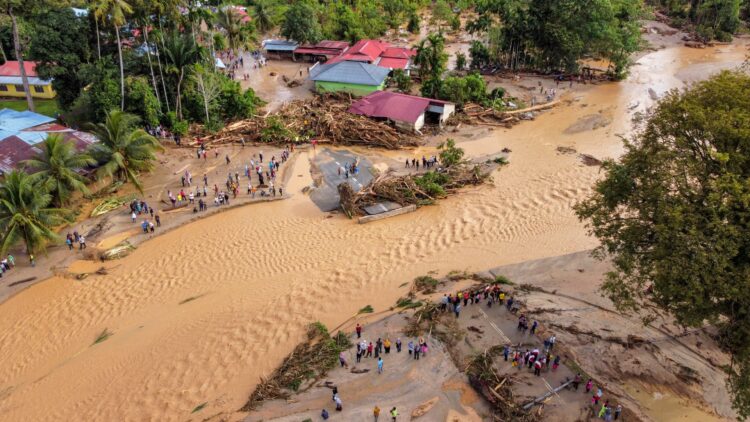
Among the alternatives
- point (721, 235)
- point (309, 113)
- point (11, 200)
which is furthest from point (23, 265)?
point (721, 235)

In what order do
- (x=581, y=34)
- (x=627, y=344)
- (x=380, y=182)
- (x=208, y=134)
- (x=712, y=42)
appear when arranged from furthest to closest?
1. (x=712, y=42)
2. (x=581, y=34)
3. (x=208, y=134)
4. (x=380, y=182)
5. (x=627, y=344)

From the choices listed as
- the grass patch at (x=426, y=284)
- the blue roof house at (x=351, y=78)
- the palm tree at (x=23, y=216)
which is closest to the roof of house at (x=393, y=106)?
the blue roof house at (x=351, y=78)

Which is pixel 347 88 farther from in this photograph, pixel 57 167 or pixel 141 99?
pixel 57 167

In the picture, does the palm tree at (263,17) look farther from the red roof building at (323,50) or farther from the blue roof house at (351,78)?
the blue roof house at (351,78)

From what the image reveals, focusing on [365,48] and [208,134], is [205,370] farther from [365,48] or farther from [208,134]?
[365,48]

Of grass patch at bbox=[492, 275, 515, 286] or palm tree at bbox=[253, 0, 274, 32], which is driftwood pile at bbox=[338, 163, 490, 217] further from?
palm tree at bbox=[253, 0, 274, 32]
